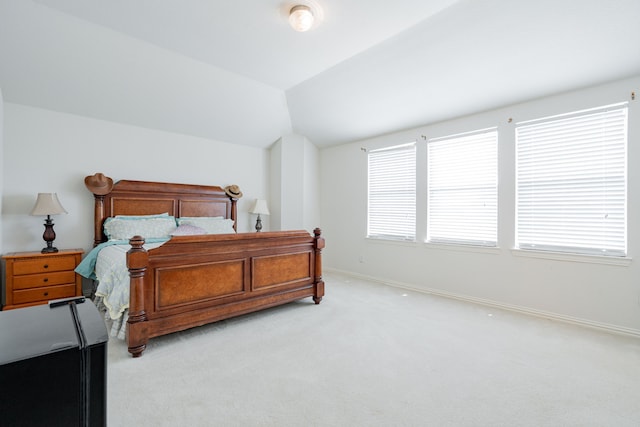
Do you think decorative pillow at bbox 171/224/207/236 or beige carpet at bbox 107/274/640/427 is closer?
beige carpet at bbox 107/274/640/427

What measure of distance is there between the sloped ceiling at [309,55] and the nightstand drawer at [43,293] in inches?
81.4

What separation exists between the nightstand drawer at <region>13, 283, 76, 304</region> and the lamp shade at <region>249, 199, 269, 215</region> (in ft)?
8.14

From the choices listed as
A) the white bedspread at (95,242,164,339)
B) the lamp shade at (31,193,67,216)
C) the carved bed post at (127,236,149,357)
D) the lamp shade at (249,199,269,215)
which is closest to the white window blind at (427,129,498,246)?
the lamp shade at (249,199,269,215)

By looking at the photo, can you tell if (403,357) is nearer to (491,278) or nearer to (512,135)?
(491,278)

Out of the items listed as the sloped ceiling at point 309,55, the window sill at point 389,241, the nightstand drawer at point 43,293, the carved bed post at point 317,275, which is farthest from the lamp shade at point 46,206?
the window sill at point 389,241

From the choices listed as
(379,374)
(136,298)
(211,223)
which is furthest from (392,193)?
(136,298)

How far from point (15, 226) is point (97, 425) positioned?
3644 millimetres

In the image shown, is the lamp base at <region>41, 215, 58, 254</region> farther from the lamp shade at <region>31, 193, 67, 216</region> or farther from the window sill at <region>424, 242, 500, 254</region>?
the window sill at <region>424, 242, 500, 254</region>

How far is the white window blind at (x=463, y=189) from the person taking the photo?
144 inches

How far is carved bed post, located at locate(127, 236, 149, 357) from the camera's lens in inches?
88.3

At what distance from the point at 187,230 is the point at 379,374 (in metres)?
2.94

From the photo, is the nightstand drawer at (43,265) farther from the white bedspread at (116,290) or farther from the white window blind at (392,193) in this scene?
the white window blind at (392,193)

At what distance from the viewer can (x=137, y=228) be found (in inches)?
146

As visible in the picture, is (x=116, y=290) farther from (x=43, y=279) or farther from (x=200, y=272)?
(x=43, y=279)
